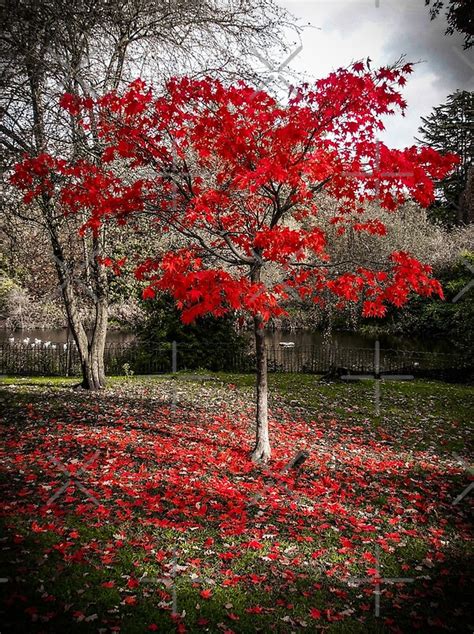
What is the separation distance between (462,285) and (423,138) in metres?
22.3

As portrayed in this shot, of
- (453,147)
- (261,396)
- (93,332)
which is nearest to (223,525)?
(261,396)

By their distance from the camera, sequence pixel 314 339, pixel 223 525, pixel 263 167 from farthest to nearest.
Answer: pixel 314 339, pixel 263 167, pixel 223 525

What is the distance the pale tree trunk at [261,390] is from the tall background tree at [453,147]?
34.0 meters

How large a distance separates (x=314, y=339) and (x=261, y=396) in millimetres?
20343

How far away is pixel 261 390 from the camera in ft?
22.1

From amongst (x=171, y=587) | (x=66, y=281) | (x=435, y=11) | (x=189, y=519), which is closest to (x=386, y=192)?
(x=435, y=11)

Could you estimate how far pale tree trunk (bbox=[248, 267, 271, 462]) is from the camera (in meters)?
6.57

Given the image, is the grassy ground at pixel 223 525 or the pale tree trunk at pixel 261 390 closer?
the grassy ground at pixel 223 525

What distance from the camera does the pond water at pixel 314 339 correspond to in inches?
990

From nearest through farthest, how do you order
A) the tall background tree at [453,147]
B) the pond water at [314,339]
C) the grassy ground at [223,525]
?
the grassy ground at [223,525], the pond water at [314,339], the tall background tree at [453,147]

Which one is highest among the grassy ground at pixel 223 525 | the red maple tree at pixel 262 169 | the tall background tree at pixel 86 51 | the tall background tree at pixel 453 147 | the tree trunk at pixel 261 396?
the tall background tree at pixel 453 147

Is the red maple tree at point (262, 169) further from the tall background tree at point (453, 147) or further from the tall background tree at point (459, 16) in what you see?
the tall background tree at point (453, 147)

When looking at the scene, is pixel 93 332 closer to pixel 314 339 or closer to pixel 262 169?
pixel 262 169

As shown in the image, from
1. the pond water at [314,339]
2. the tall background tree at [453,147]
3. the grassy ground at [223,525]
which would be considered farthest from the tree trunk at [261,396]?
the tall background tree at [453,147]
